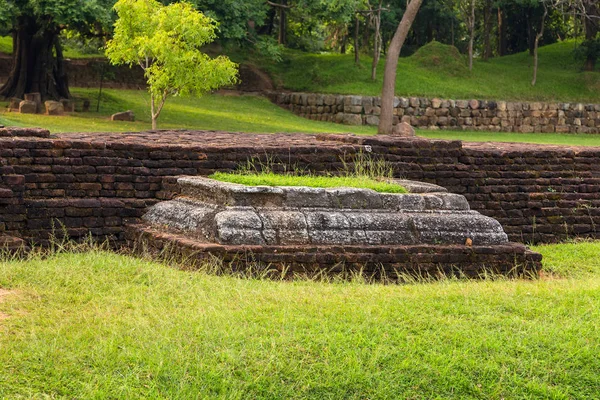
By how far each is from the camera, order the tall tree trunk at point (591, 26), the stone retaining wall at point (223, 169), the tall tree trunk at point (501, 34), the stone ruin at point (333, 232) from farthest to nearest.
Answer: the tall tree trunk at point (501, 34)
the tall tree trunk at point (591, 26)
the stone retaining wall at point (223, 169)
the stone ruin at point (333, 232)

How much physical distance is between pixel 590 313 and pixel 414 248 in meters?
1.94

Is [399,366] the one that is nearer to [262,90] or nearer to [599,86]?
[262,90]

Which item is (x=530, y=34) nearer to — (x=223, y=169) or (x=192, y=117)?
(x=192, y=117)

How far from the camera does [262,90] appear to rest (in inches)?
Answer: 1138

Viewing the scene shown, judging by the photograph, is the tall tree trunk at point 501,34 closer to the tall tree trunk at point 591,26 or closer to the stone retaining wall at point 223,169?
the tall tree trunk at point 591,26

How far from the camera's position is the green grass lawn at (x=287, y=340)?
5219mm

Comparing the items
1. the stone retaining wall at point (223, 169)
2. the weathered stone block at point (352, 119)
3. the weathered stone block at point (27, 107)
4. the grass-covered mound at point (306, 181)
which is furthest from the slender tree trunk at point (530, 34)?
the grass-covered mound at point (306, 181)

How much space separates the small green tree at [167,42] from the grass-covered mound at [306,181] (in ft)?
27.9

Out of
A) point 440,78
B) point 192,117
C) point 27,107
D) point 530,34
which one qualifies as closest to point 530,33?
point 530,34

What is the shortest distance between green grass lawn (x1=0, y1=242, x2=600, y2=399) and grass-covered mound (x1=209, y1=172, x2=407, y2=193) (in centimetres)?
170

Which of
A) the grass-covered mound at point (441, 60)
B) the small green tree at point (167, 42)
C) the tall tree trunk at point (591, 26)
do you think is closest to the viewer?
the small green tree at point (167, 42)

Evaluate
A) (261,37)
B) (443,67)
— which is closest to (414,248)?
(261,37)

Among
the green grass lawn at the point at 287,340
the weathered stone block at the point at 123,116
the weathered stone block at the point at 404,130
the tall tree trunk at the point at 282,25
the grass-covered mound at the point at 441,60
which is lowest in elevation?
the weathered stone block at the point at 404,130

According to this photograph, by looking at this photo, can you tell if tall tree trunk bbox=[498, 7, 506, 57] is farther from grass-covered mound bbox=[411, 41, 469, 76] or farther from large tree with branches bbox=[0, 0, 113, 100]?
large tree with branches bbox=[0, 0, 113, 100]
